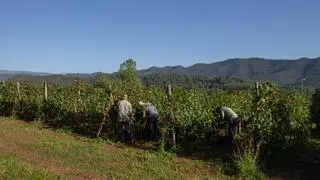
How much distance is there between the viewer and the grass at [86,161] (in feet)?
39.8

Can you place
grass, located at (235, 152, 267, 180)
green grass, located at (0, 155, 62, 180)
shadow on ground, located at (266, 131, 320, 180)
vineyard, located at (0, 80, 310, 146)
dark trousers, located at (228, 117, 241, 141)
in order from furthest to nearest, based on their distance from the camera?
dark trousers, located at (228, 117, 241, 141) → vineyard, located at (0, 80, 310, 146) → shadow on ground, located at (266, 131, 320, 180) → grass, located at (235, 152, 267, 180) → green grass, located at (0, 155, 62, 180)

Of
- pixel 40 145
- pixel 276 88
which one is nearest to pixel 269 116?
pixel 276 88

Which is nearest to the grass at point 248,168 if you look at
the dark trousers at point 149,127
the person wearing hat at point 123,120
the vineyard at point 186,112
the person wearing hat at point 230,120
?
the vineyard at point 186,112

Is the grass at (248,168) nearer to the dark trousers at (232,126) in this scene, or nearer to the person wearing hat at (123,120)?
the dark trousers at (232,126)

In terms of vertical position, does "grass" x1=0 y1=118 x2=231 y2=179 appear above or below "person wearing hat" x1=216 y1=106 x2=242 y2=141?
below

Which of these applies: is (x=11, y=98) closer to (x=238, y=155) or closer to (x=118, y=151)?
(x=118, y=151)

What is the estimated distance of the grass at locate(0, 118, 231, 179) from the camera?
478 inches

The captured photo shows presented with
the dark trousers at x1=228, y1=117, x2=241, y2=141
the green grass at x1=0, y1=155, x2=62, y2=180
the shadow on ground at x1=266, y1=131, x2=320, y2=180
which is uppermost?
the dark trousers at x1=228, y1=117, x2=241, y2=141

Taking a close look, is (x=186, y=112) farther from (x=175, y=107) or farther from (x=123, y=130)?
(x=123, y=130)

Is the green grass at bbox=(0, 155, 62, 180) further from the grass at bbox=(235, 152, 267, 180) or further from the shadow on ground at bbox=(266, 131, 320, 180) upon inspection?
the shadow on ground at bbox=(266, 131, 320, 180)

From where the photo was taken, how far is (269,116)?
49.8 ft

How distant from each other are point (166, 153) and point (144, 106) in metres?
3.48

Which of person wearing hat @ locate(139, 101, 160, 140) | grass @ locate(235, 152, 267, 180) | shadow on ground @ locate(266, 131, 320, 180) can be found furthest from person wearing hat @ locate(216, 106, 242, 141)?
grass @ locate(235, 152, 267, 180)

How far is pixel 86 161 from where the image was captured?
14.4 m
